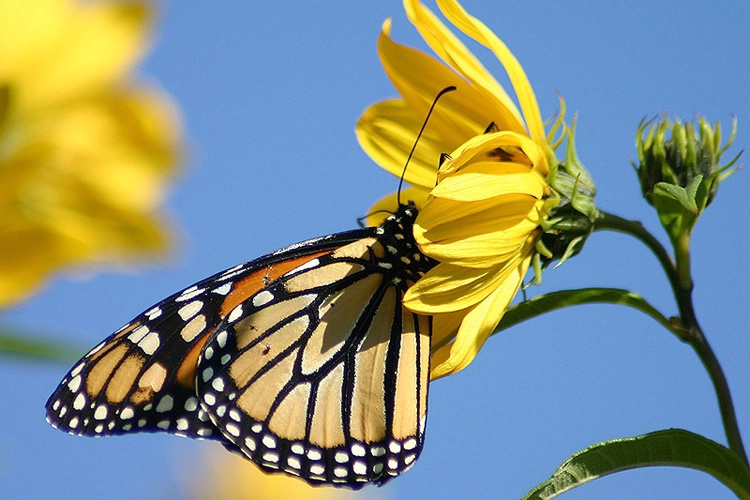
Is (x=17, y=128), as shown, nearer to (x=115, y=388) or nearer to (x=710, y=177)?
(x=115, y=388)

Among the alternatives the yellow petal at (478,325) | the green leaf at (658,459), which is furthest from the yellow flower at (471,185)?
the green leaf at (658,459)

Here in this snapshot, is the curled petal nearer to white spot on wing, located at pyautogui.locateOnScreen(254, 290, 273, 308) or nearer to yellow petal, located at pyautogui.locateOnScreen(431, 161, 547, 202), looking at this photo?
yellow petal, located at pyautogui.locateOnScreen(431, 161, 547, 202)

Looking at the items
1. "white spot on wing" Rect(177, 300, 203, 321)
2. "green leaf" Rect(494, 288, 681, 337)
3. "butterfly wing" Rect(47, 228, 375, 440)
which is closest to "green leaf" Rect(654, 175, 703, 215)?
"green leaf" Rect(494, 288, 681, 337)

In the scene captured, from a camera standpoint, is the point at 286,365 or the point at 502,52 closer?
the point at 502,52

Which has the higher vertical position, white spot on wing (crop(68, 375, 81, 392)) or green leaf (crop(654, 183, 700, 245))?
white spot on wing (crop(68, 375, 81, 392))

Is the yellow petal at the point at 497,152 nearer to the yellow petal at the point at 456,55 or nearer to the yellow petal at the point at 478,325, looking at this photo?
the yellow petal at the point at 456,55

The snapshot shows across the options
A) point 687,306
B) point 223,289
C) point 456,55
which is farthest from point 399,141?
point 687,306

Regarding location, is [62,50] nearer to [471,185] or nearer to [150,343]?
[471,185]
